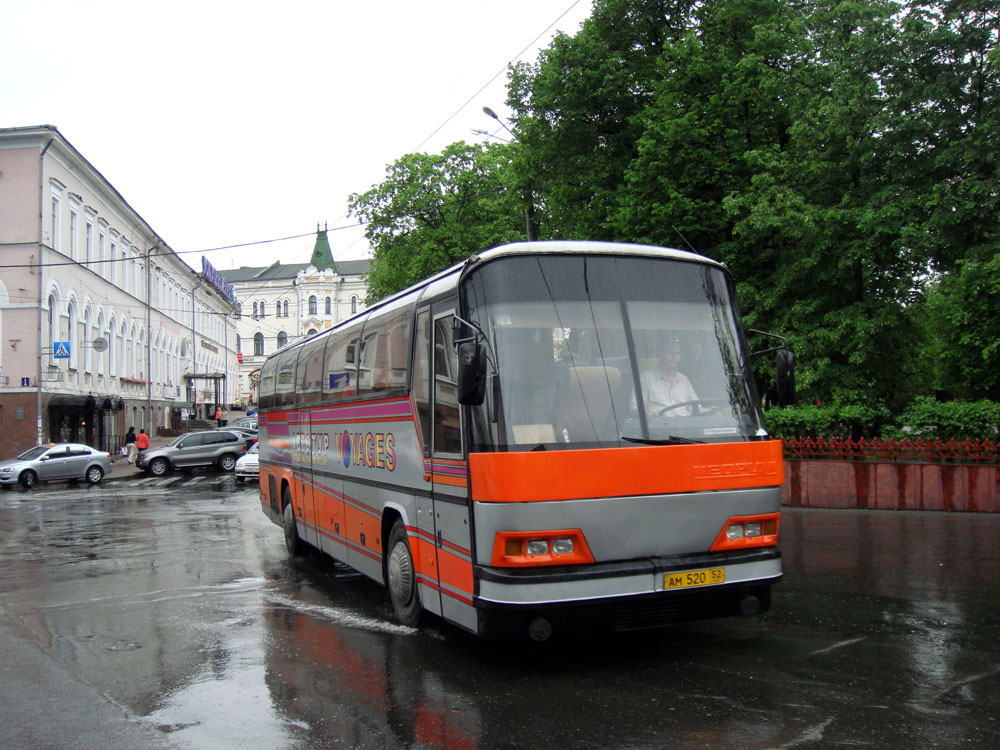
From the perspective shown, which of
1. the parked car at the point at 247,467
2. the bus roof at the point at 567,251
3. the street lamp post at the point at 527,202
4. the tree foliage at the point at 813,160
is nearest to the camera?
the bus roof at the point at 567,251

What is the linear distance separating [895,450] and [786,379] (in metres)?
10.3

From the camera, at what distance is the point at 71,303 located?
4119 centimetres

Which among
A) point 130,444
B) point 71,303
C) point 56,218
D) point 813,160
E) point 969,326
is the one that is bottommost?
point 130,444

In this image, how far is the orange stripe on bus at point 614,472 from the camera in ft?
19.2

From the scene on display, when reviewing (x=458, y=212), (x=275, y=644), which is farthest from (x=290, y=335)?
(x=275, y=644)

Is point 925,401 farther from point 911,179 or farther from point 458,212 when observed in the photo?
point 458,212

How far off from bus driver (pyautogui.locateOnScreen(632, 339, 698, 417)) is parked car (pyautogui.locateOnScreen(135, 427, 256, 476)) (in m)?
31.0

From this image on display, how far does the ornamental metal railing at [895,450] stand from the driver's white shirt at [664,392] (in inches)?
406

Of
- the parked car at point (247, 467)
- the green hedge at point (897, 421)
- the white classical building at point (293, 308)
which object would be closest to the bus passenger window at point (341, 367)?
the green hedge at point (897, 421)

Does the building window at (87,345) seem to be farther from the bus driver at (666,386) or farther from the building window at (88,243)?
the bus driver at (666,386)

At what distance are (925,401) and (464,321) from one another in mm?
13108

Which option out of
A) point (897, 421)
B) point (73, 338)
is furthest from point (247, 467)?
point (897, 421)

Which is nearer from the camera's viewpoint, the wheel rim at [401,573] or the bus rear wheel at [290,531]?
the wheel rim at [401,573]

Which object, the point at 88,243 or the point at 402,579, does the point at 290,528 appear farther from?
the point at 88,243
